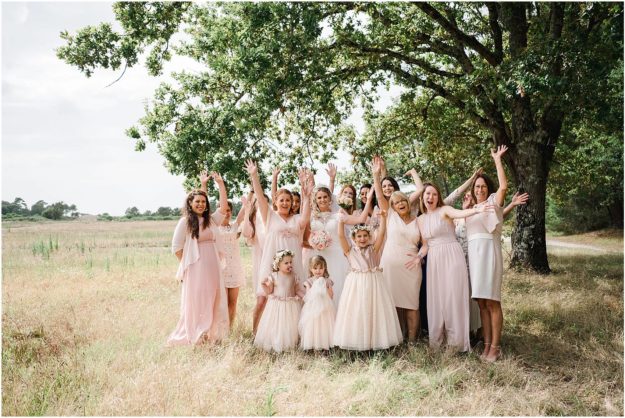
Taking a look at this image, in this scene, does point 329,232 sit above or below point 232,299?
above

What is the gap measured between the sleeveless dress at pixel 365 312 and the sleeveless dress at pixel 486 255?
1.31 meters

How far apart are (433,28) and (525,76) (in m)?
6.39

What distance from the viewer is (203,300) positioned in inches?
313

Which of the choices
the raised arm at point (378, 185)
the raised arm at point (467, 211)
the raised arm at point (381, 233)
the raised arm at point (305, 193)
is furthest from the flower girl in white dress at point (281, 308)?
the raised arm at point (467, 211)

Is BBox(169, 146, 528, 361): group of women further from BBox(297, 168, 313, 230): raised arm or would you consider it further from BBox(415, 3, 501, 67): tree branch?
BBox(415, 3, 501, 67): tree branch

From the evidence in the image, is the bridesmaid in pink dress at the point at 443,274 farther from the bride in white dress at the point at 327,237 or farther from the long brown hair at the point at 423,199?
the bride in white dress at the point at 327,237

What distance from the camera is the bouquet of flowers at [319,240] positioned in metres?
8.02

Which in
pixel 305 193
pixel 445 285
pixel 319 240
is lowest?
pixel 445 285

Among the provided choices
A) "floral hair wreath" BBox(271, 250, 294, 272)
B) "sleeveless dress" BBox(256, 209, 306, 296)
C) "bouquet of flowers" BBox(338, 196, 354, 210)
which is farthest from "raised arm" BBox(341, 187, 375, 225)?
"floral hair wreath" BBox(271, 250, 294, 272)

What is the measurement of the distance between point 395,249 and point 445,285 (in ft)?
3.07

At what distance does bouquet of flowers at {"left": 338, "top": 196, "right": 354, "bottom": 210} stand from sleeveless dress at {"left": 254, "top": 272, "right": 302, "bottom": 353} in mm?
1428

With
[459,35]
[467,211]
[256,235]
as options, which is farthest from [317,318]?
[459,35]

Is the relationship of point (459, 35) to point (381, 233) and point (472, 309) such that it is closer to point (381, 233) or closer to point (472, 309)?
point (381, 233)

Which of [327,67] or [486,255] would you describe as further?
[327,67]
